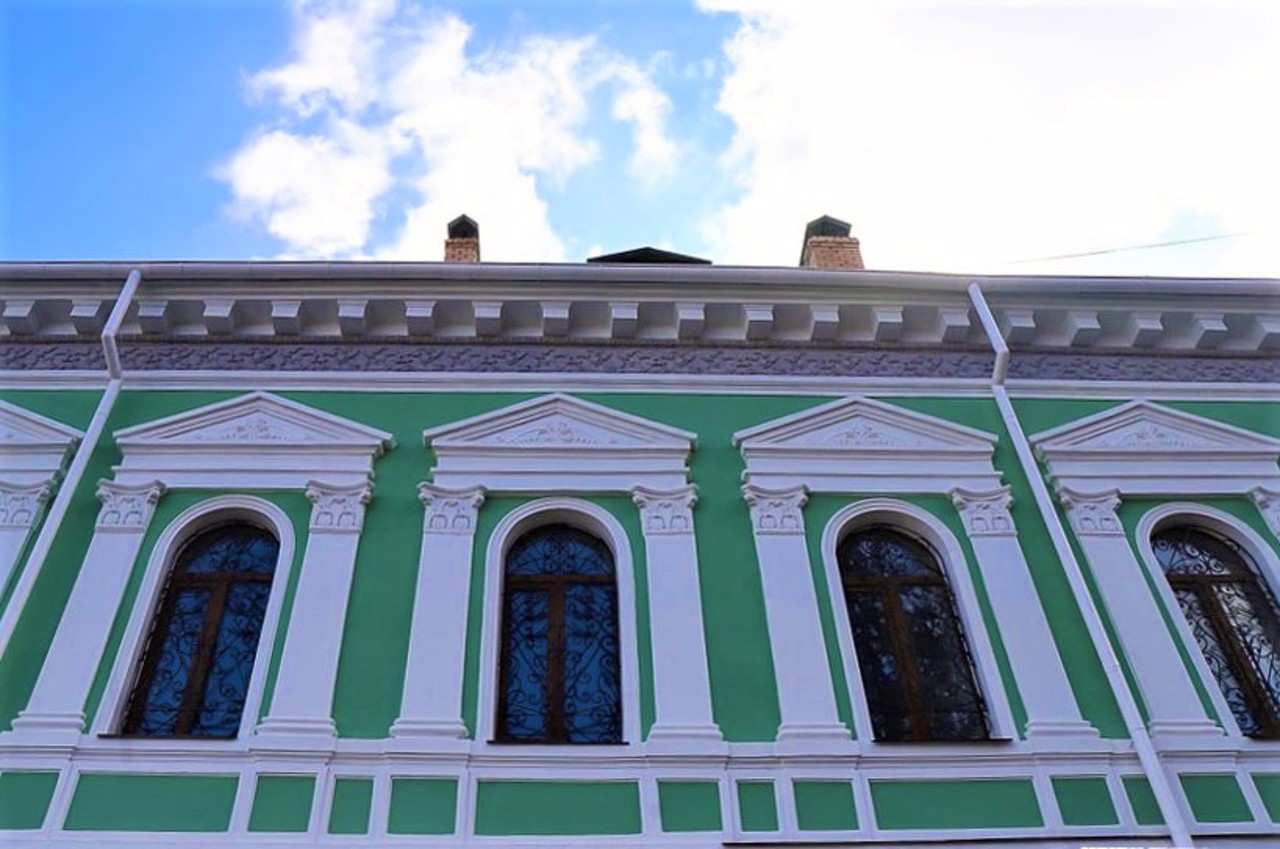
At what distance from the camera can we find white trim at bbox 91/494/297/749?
277 inches

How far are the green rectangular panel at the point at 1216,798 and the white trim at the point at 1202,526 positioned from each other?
1.92 feet

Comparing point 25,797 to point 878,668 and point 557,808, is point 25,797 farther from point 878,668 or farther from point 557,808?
point 878,668

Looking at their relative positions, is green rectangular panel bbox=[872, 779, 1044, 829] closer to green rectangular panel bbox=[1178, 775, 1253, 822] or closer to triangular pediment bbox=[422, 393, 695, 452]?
green rectangular panel bbox=[1178, 775, 1253, 822]

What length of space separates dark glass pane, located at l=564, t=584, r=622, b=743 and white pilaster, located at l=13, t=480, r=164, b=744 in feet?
10.5

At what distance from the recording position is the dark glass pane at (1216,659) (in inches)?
294

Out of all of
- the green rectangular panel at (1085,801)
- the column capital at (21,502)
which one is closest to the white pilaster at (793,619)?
the green rectangular panel at (1085,801)

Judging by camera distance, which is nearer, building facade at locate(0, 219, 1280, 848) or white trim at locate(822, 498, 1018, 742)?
building facade at locate(0, 219, 1280, 848)

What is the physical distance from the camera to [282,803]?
21.6 feet

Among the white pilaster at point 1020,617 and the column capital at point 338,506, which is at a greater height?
the column capital at point 338,506

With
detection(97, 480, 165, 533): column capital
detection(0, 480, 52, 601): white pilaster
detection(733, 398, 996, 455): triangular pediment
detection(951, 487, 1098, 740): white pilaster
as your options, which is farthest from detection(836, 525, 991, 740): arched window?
detection(0, 480, 52, 601): white pilaster

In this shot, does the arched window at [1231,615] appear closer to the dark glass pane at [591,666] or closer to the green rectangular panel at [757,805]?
the green rectangular panel at [757,805]

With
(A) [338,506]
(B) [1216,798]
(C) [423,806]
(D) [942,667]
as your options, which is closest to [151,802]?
(C) [423,806]

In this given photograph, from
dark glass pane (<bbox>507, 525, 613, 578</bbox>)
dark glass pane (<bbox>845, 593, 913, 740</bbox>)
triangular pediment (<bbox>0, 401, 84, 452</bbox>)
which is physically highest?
triangular pediment (<bbox>0, 401, 84, 452</bbox>)

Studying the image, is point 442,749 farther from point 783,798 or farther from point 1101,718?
point 1101,718
